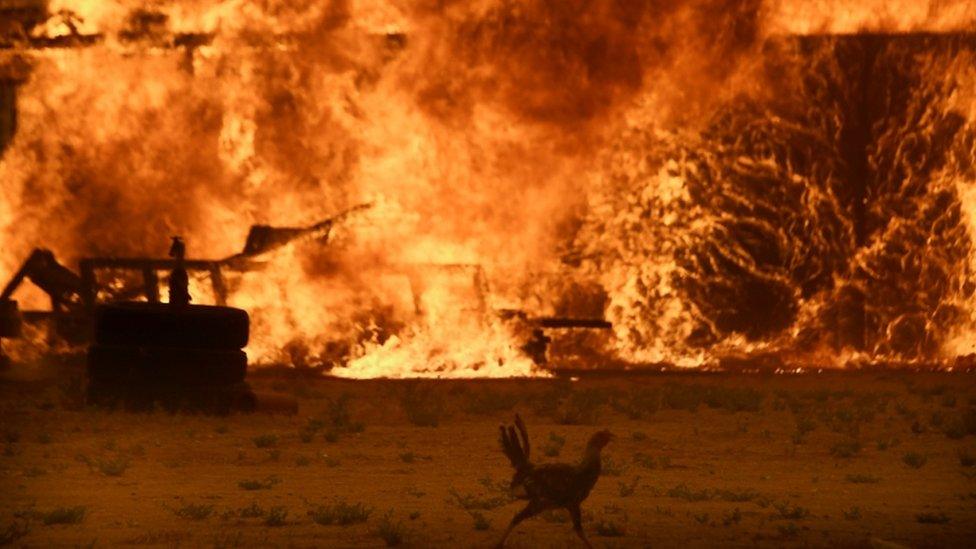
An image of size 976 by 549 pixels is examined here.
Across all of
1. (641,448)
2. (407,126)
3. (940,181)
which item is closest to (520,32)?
(407,126)

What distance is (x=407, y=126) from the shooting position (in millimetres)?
23266

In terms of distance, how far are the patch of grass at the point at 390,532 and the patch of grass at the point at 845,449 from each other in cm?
549

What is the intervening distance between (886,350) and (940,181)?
9.57 ft

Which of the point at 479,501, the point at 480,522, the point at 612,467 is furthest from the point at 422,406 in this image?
the point at 480,522

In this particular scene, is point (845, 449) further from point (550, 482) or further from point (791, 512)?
point (550, 482)

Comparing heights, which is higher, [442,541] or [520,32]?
[520,32]

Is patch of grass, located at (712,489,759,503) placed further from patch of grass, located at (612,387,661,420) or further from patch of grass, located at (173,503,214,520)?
patch of grass, located at (612,387,661,420)

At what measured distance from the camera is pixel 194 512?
997 cm

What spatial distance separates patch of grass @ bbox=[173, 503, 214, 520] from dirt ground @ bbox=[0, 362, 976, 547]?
2 centimetres

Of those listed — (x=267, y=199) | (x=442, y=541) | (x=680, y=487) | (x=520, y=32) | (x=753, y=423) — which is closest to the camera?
(x=442, y=541)

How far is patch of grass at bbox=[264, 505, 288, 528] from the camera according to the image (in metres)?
9.66

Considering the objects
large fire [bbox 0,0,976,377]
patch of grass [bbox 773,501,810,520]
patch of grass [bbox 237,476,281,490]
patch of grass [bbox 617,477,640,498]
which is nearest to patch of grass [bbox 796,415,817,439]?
patch of grass [bbox 617,477,640,498]

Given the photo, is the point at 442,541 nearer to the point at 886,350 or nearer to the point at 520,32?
the point at 520,32

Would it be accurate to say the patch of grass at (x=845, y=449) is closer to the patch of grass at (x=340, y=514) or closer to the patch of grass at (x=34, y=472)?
the patch of grass at (x=340, y=514)
